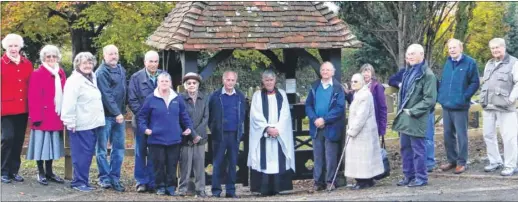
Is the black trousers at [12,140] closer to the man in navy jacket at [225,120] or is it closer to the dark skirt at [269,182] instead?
the man in navy jacket at [225,120]

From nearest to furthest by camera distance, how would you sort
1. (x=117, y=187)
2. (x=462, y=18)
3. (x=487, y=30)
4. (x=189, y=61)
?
(x=117, y=187)
(x=189, y=61)
(x=462, y=18)
(x=487, y=30)

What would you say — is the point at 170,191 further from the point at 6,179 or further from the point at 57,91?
the point at 6,179

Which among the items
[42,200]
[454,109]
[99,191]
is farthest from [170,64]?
[454,109]

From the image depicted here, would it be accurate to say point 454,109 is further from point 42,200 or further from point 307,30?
point 42,200

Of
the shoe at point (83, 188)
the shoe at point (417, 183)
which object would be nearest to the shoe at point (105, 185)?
the shoe at point (83, 188)

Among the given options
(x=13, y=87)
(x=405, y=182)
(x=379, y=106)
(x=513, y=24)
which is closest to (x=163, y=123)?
(x=13, y=87)

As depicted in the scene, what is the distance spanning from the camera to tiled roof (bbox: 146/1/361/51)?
859cm

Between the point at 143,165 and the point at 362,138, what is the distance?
2747mm

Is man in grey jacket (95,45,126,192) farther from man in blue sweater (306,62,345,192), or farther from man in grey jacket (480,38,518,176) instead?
man in grey jacket (480,38,518,176)

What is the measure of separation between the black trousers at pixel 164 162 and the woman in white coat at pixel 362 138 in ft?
7.02

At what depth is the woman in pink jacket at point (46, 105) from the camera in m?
7.59

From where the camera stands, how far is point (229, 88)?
8.17 metres

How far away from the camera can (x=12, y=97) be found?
7.61 metres

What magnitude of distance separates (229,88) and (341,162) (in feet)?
6.28
